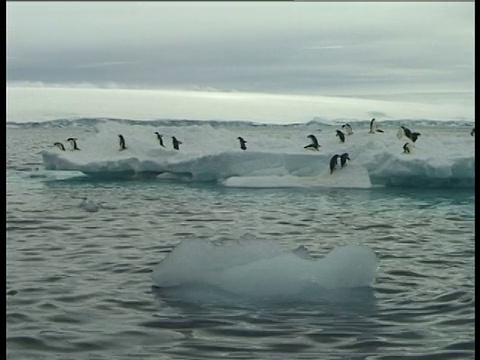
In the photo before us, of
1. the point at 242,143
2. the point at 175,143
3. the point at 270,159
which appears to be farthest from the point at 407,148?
the point at 175,143

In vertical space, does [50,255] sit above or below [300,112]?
below

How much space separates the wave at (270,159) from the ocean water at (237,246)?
0.01 m

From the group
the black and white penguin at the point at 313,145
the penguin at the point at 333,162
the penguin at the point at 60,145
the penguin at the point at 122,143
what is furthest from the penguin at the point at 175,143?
the penguin at the point at 333,162

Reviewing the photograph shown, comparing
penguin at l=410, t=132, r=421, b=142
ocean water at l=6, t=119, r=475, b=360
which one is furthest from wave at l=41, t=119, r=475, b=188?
penguin at l=410, t=132, r=421, b=142

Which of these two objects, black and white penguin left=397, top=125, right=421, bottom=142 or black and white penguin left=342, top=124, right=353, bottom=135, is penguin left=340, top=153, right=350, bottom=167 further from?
black and white penguin left=397, top=125, right=421, bottom=142

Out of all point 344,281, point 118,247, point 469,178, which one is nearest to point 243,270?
point 344,281

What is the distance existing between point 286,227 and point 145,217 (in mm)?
720

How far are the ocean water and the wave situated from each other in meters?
0.01

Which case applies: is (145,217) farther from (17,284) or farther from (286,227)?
(17,284)

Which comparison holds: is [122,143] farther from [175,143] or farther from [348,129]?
[348,129]

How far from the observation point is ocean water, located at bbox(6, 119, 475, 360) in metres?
2.02

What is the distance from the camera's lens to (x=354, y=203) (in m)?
4.27

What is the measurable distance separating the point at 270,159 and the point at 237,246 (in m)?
2.49

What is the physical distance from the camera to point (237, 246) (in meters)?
2.54
